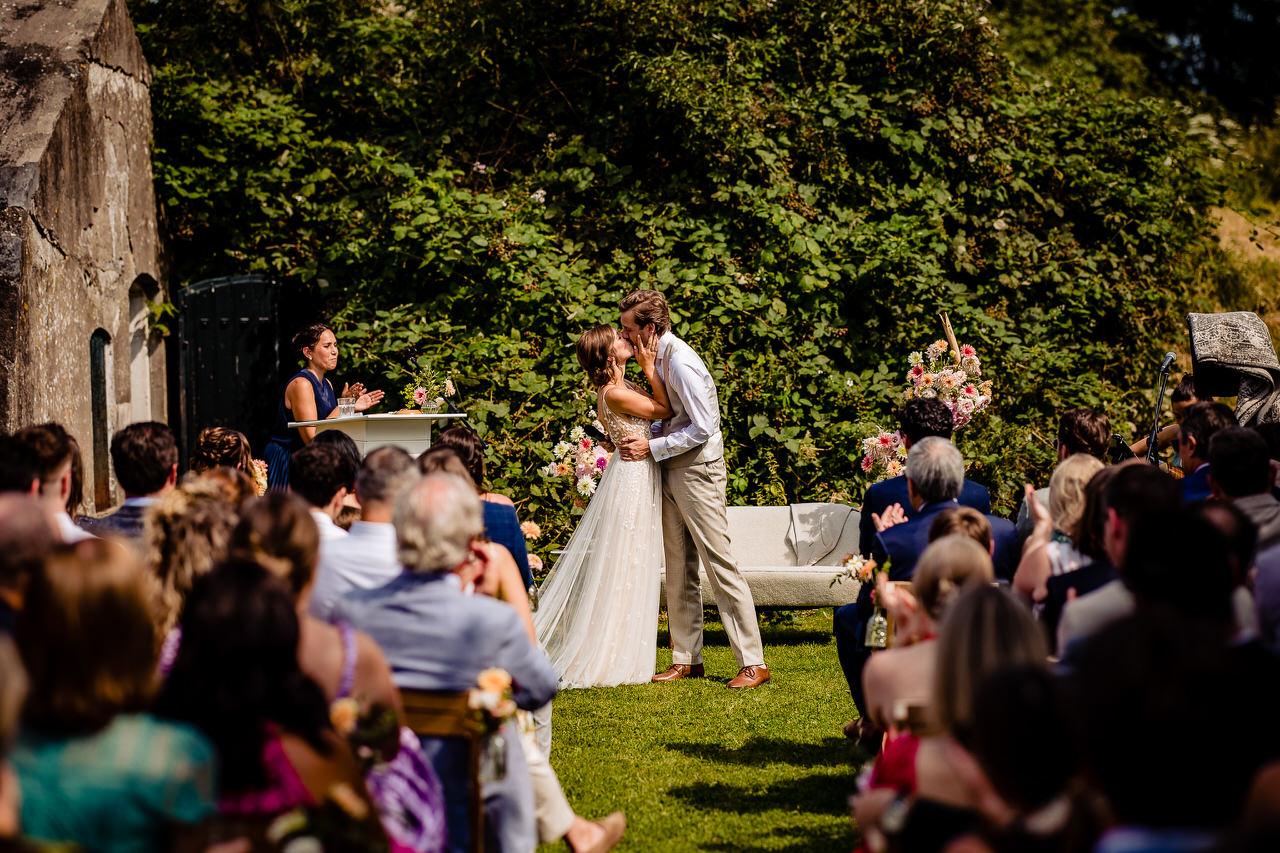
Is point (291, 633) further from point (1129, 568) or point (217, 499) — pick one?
point (1129, 568)

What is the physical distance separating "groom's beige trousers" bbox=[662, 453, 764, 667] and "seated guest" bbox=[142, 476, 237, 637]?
3669 mm

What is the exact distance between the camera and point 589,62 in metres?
10.1

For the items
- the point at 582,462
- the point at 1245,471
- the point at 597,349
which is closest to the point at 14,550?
the point at 1245,471

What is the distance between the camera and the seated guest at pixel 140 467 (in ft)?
13.5

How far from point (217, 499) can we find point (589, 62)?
765 cm

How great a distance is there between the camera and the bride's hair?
662 cm

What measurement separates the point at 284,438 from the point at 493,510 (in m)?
3.24

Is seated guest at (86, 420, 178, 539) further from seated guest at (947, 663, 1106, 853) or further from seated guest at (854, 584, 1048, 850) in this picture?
seated guest at (947, 663, 1106, 853)

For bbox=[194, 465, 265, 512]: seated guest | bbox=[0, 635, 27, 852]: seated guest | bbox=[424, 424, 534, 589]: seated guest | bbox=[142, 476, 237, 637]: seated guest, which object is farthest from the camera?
bbox=[424, 424, 534, 589]: seated guest

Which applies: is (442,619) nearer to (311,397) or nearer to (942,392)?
(311,397)

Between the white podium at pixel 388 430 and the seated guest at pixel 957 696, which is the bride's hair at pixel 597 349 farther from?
the seated guest at pixel 957 696

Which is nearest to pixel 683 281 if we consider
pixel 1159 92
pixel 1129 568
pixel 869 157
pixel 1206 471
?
pixel 869 157

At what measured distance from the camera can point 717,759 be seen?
515cm

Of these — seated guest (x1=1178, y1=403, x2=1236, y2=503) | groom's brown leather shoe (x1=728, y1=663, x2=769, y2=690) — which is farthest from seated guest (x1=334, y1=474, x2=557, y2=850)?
groom's brown leather shoe (x1=728, y1=663, x2=769, y2=690)
